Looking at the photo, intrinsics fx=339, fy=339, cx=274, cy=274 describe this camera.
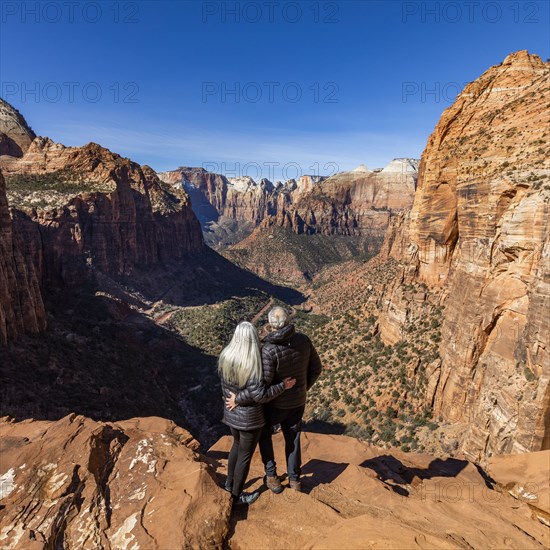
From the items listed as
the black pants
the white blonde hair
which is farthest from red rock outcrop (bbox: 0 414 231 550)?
the white blonde hair

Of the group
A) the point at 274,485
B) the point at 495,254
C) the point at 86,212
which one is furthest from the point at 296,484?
the point at 86,212

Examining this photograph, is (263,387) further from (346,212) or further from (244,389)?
(346,212)

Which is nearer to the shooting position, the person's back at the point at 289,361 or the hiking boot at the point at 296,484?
the person's back at the point at 289,361

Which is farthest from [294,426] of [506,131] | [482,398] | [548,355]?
[506,131]

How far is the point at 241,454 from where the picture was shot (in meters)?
6.73

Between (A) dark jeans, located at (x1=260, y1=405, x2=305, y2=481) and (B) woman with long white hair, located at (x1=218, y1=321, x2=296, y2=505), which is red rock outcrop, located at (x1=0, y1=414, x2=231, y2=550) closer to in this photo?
(B) woman with long white hair, located at (x1=218, y1=321, x2=296, y2=505)

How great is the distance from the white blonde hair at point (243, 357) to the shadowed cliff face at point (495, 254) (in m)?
18.2

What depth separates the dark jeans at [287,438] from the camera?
7.06 metres

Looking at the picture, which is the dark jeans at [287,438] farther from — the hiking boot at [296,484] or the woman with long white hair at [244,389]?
the woman with long white hair at [244,389]

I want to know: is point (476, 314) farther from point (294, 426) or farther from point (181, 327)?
point (181, 327)

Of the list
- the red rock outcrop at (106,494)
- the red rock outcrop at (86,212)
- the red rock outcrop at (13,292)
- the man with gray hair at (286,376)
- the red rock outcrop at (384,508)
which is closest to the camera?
the red rock outcrop at (384,508)

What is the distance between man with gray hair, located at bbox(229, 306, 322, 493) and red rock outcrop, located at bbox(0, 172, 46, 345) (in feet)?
112

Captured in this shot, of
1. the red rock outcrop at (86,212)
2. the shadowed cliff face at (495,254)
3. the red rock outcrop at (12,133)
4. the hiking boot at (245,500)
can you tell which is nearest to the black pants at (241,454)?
the hiking boot at (245,500)

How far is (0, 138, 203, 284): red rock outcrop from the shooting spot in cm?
5809
